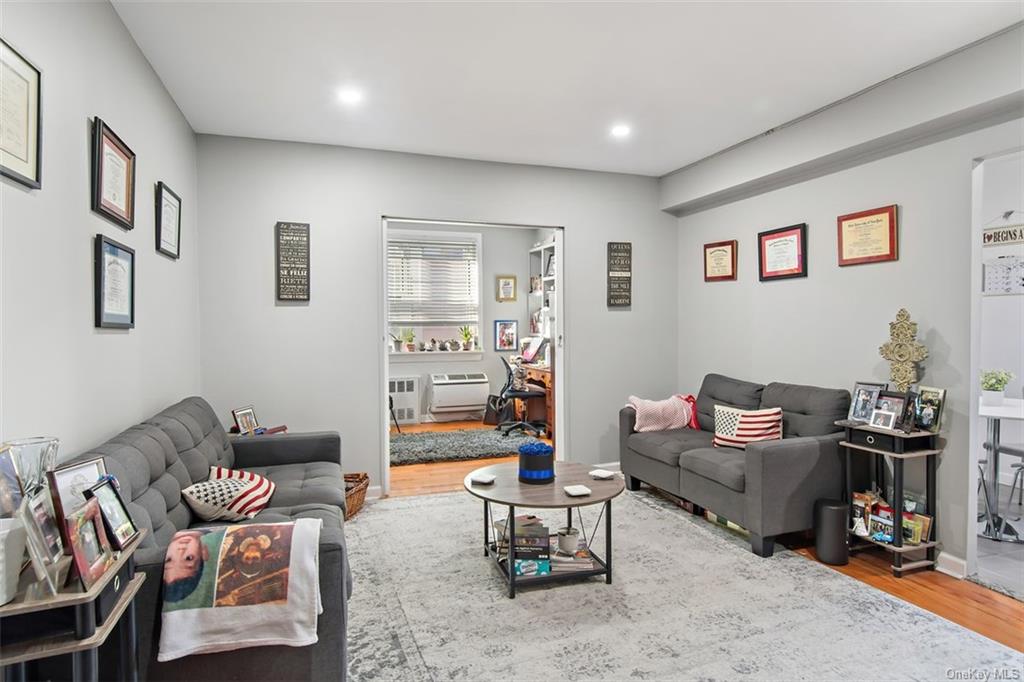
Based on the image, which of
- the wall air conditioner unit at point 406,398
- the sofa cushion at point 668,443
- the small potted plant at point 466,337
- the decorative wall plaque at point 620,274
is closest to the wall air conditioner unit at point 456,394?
the wall air conditioner unit at point 406,398

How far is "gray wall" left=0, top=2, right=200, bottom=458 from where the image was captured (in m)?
1.62

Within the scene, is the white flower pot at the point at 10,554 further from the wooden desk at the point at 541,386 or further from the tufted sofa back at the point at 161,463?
the wooden desk at the point at 541,386

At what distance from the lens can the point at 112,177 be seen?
7.56ft

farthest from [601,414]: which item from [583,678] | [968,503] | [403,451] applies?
[583,678]

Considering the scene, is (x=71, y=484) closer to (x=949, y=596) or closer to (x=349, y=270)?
(x=349, y=270)

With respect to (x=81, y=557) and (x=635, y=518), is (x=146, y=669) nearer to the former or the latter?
(x=81, y=557)

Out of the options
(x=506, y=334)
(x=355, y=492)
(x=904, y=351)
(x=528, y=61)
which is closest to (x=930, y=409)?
(x=904, y=351)

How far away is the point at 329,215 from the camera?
4.24 m

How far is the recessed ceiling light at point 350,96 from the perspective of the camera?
126 inches

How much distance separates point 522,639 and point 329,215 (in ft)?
10.6

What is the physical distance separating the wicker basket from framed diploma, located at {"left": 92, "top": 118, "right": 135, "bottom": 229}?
6.99 ft

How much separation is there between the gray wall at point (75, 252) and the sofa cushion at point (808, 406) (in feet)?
12.4

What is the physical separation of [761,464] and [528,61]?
8.21 feet

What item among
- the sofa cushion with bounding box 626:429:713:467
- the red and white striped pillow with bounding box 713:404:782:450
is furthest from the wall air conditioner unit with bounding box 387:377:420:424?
the red and white striped pillow with bounding box 713:404:782:450
